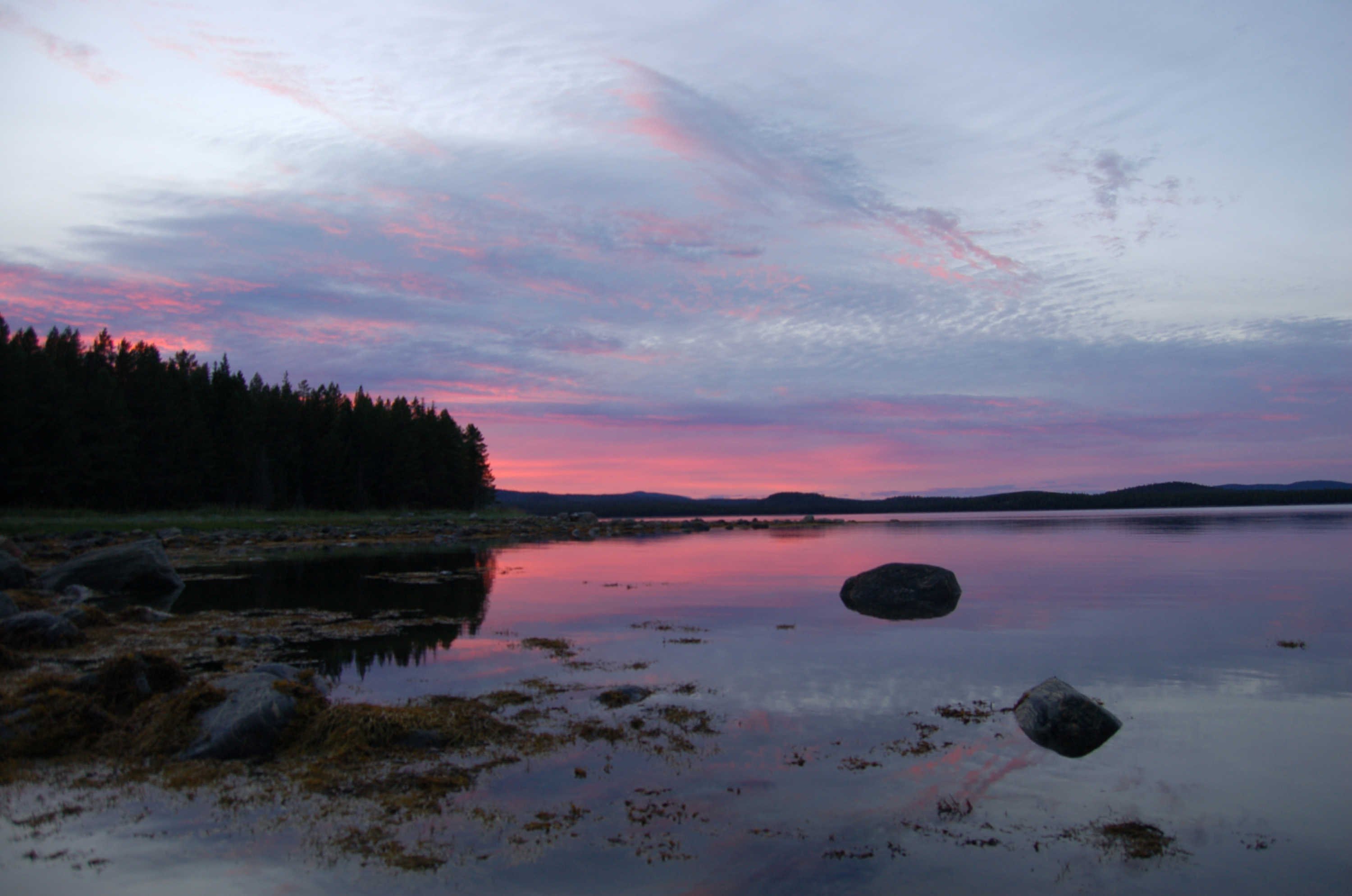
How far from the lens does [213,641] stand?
48.7 ft

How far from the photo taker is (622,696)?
10.9 m

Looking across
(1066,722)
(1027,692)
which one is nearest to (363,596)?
(1027,692)

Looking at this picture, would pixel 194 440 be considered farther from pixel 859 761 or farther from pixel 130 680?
pixel 859 761

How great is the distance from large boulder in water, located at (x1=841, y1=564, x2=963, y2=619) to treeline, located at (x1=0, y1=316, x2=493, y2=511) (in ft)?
209

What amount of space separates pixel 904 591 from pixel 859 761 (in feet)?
43.3

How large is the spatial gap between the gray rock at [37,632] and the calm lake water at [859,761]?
14.8 feet

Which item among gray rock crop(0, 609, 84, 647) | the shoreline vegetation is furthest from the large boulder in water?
gray rock crop(0, 609, 84, 647)

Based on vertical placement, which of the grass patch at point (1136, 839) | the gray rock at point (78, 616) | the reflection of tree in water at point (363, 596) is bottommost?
the reflection of tree in water at point (363, 596)

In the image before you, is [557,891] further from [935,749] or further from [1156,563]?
[1156,563]

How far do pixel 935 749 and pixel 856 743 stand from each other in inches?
35.5

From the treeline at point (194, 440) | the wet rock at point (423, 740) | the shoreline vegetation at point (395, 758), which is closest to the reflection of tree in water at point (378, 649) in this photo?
the shoreline vegetation at point (395, 758)

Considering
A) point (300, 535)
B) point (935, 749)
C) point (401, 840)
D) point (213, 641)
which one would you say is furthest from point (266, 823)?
point (300, 535)

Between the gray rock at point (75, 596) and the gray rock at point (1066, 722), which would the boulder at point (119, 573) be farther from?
the gray rock at point (1066, 722)

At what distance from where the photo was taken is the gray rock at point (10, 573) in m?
21.0
